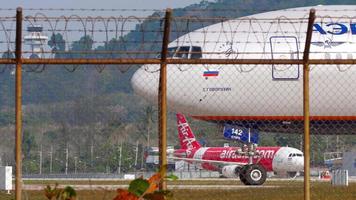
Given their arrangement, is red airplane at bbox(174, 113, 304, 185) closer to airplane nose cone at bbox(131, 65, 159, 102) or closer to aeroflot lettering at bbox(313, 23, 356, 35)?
airplane nose cone at bbox(131, 65, 159, 102)

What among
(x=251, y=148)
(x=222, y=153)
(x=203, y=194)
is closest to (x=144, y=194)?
(x=203, y=194)

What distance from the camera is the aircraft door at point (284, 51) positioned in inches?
1437

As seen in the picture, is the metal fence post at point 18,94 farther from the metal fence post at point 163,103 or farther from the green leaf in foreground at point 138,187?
the green leaf in foreground at point 138,187

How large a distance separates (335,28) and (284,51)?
1779 millimetres

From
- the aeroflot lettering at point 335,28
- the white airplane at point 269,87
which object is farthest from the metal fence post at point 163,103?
the aeroflot lettering at point 335,28

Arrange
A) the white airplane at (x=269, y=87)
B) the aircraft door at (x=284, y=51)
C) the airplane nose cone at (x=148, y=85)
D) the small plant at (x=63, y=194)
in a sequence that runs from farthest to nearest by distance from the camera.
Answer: the airplane nose cone at (x=148, y=85) → the white airplane at (x=269, y=87) → the aircraft door at (x=284, y=51) → the small plant at (x=63, y=194)

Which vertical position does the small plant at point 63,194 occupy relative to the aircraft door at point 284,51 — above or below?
below

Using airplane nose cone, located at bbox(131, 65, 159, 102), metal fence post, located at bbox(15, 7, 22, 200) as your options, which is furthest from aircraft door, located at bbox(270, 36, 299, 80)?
metal fence post, located at bbox(15, 7, 22, 200)

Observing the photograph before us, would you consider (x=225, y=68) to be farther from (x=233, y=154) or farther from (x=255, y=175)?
(x=233, y=154)

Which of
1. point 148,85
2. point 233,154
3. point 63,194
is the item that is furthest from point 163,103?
point 233,154

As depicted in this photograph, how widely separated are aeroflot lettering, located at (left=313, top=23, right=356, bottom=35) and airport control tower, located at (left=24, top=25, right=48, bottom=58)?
17235 millimetres

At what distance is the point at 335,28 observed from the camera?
125 feet

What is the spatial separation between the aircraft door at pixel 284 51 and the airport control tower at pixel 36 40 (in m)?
15.2

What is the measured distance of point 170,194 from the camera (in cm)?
1220
